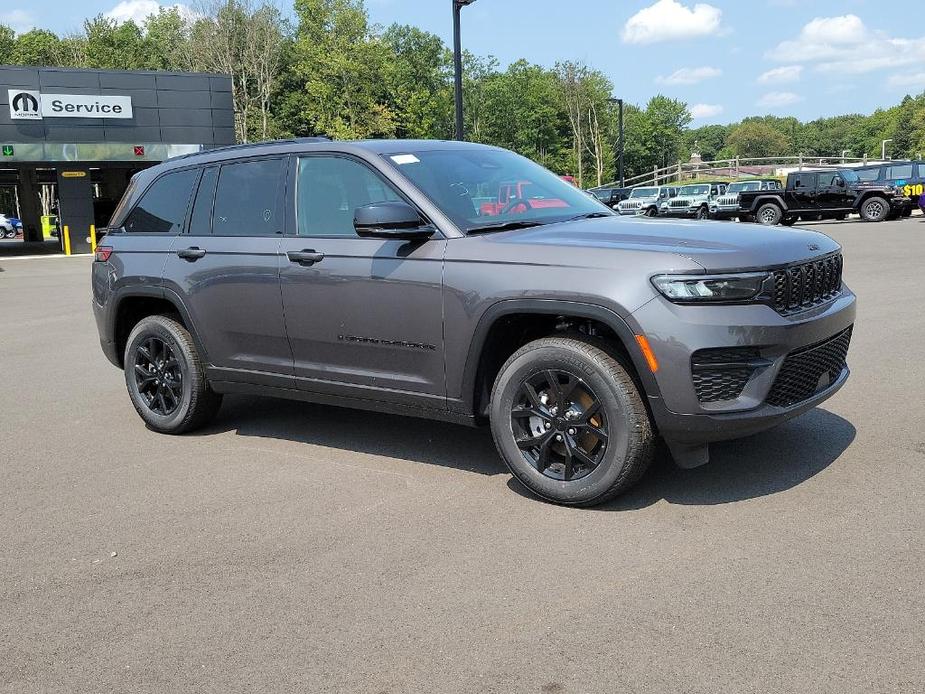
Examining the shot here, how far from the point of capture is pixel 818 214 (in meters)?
31.5

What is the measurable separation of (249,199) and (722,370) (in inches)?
121

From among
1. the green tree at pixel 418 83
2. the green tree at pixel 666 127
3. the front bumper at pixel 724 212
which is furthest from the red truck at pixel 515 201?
the green tree at pixel 666 127

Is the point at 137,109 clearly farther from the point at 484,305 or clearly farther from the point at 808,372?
the point at 808,372

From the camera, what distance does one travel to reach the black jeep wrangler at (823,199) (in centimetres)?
3089

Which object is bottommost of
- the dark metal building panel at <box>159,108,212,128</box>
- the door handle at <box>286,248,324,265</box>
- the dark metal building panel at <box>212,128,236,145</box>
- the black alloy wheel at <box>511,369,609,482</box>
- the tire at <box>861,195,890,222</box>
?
the black alloy wheel at <box>511,369,609,482</box>

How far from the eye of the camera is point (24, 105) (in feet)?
98.8

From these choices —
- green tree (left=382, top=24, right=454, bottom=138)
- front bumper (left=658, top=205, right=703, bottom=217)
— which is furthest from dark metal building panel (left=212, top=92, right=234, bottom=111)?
green tree (left=382, top=24, right=454, bottom=138)

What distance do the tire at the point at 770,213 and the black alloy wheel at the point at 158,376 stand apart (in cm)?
2813

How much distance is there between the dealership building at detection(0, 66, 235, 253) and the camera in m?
30.3

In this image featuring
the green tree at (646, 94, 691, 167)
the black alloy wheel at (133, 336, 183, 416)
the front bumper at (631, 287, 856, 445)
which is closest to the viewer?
the front bumper at (631, 287, 856, 445)

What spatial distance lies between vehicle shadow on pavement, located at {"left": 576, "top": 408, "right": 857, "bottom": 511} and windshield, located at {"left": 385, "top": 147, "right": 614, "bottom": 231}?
153 cm

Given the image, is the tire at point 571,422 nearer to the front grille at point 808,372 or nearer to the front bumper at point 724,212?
the front grille at point 808,372

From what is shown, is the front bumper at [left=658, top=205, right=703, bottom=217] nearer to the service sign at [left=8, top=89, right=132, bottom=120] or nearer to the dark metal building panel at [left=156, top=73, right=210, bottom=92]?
the dark metal building panel at [left=156, top=73, right=210, bottom=92]

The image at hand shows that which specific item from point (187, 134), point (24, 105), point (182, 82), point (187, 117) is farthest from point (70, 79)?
point (187, 134)
